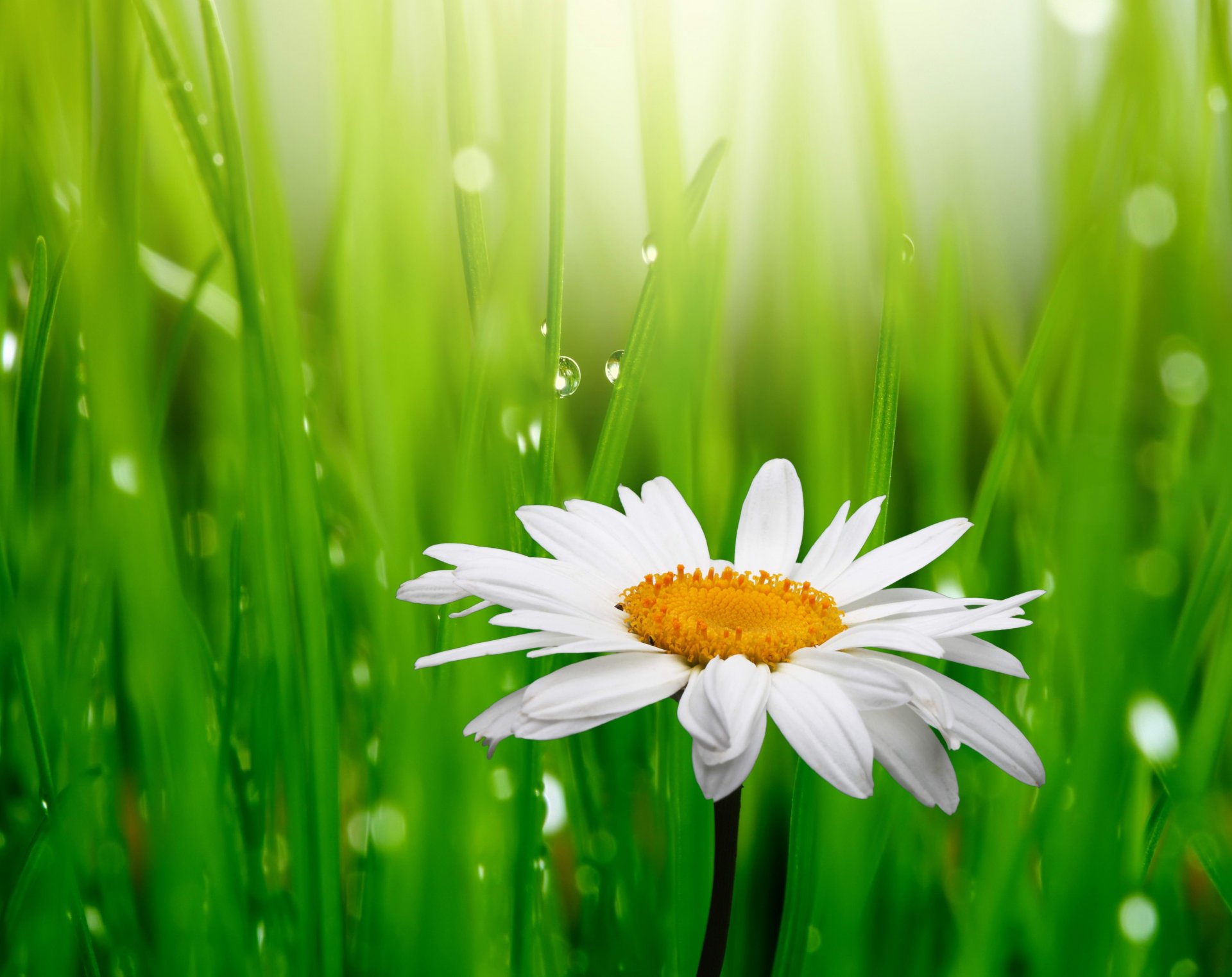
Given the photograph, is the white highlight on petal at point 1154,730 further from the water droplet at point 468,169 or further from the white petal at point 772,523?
the water droplet at point 468,169

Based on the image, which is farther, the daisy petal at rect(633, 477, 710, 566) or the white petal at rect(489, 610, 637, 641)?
the daisy petal at rect(633, 477, 710, 566)

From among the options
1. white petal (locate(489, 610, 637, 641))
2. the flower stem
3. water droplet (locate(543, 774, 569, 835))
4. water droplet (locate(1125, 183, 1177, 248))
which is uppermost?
water droplet (locate(1125, 183, 1177, 248))

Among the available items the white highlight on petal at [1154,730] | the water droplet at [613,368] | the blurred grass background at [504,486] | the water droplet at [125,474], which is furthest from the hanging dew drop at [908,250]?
the water droplet at [125,474]

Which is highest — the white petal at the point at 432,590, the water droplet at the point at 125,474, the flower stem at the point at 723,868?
the water droplet at the point at 125,474

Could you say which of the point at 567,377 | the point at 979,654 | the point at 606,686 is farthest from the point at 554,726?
the point at 567,377

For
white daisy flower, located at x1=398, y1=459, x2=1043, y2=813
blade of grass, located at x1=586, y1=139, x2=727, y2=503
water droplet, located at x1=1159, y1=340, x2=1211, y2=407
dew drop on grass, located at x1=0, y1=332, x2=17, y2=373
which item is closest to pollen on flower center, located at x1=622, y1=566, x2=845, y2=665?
white daisy flower, located at x1=398, y1=459, x2=1043, y2=813

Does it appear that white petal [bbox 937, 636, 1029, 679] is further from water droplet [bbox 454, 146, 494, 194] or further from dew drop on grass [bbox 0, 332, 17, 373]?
dew drop on grass [bbox 0, 332, 17, 373]

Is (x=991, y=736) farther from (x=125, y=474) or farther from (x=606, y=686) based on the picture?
(x=125, y=474)
